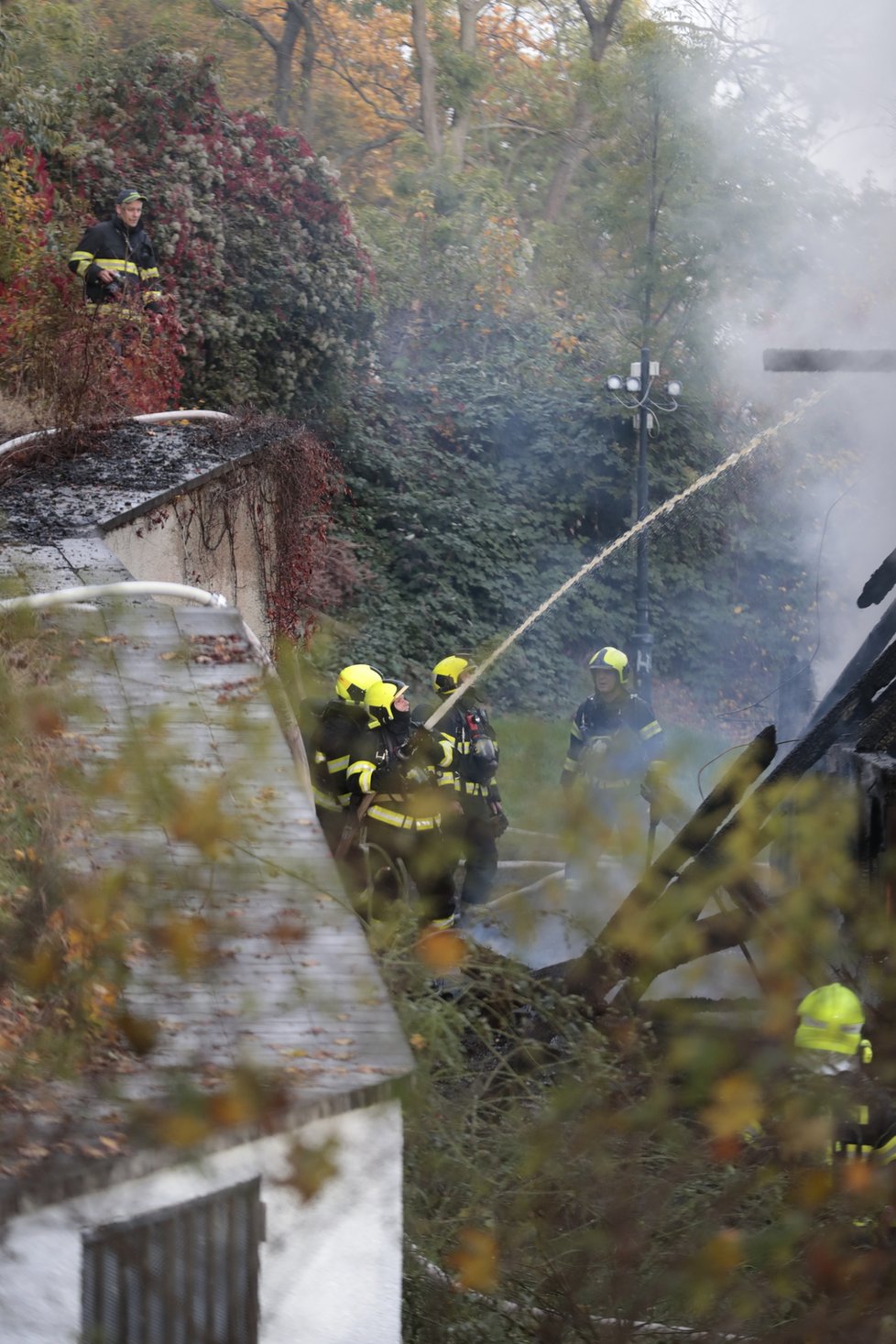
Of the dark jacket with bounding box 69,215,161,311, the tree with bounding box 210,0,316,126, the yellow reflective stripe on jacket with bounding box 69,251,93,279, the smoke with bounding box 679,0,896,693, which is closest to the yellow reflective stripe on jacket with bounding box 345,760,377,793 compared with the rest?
the dark jacket with bounding box 69,215,161,311

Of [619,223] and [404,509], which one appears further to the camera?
[619,223]

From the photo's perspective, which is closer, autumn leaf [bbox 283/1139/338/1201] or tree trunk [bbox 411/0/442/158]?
autumn leaf [bbox 283/1139/338/1201]

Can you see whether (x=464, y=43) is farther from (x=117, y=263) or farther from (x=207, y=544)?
(x=207, y=544)

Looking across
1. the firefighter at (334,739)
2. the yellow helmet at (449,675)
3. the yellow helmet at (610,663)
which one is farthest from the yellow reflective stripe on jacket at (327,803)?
the yellow helmet at (610,663)

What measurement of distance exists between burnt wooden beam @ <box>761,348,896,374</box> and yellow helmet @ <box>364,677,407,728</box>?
2.20m

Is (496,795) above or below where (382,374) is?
below

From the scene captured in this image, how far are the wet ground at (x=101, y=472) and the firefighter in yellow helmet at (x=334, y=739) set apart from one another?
1194 mm

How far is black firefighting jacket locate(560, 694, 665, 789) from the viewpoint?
8.15 meters

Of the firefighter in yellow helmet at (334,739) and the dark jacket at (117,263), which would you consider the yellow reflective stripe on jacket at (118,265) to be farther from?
the firefighter in yellow helmet at (334,739)

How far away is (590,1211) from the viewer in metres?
2.86

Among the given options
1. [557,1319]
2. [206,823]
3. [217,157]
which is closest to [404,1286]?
[557,1319]

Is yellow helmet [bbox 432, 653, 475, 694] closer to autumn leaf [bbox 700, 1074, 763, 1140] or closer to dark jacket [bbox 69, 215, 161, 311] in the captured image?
dark jacket [bbox 69, 215, 161, 311]

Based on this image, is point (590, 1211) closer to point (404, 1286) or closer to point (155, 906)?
point (404, 1286)

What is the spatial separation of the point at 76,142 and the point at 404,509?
17.7ft
